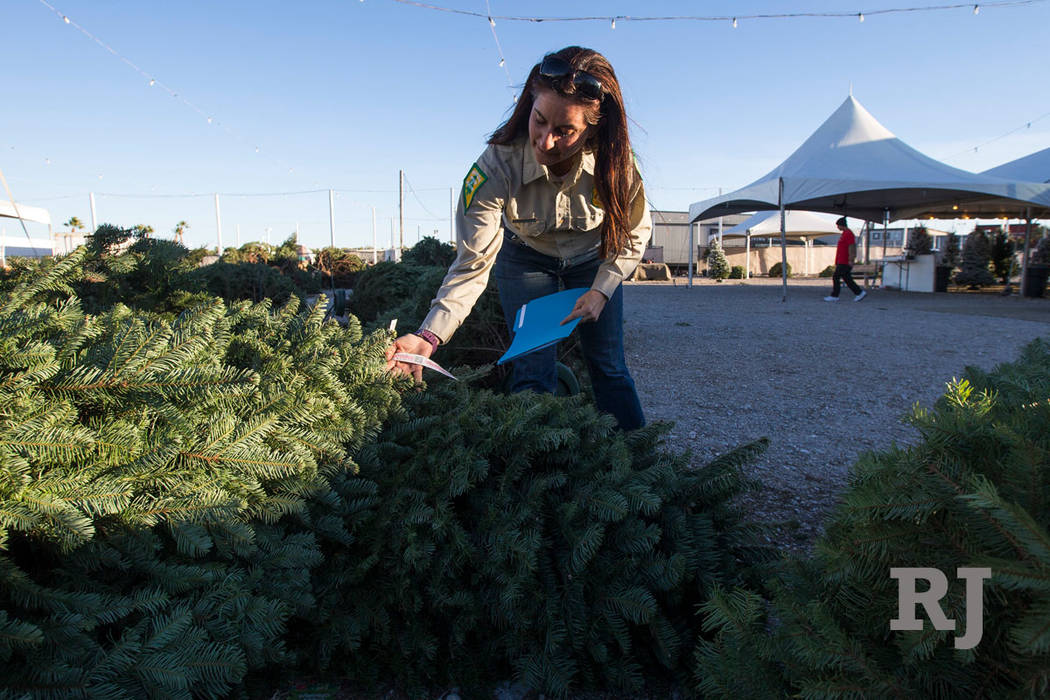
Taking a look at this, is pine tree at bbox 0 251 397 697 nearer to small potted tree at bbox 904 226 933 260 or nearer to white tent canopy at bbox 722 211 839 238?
small potted tree at bbox 904 226 933 260

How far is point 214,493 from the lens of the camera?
138cm

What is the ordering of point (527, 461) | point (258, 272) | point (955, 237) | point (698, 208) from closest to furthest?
point (527, 461), point (258, 272), point (698, 208), point (955, 237)

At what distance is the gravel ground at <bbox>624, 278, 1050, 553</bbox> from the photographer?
11.5 feet

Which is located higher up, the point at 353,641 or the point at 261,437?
the point at 261,437

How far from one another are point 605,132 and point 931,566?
1717 mm

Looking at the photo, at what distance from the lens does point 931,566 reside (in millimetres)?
957

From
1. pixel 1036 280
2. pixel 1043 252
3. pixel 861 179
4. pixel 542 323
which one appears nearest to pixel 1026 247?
pixel 1036 280

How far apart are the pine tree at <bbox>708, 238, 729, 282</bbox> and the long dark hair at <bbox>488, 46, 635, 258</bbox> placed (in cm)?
2670

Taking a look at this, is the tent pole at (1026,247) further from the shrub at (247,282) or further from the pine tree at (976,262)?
the shrub at (247,282)

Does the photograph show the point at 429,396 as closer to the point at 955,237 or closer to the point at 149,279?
the point at 149,279

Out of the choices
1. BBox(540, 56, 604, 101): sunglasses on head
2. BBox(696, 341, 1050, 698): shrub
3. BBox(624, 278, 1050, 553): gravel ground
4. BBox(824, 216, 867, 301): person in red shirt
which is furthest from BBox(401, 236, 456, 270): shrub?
BBox(824, 216, 867, 301): person in red shirt

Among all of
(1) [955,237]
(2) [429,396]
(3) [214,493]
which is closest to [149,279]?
(2) [429,396]

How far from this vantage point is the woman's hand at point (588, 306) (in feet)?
7.59

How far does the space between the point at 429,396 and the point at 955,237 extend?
26.1 meters
